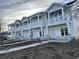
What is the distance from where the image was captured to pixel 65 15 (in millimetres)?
28844

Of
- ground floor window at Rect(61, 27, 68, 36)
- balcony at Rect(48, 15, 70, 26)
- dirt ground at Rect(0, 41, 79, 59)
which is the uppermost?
balcony at Rect(48, 15, 70, 26)

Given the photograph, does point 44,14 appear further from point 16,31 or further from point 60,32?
point 16,31

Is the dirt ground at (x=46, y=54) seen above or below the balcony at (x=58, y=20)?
below

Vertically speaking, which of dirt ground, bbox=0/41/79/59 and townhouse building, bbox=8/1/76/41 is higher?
townhouse building, bbox=8/1/76/41

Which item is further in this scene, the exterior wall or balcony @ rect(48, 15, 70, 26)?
balcony @ rect(48, 15, 70, 26)

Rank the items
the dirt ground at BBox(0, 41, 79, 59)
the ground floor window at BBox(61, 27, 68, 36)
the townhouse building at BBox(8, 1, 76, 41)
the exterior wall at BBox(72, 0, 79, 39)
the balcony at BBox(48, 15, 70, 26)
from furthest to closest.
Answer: the ground floor window at BBox(61, 27, 68, 36) → the balcony at BBox(48, 15, 70, 26) → the townhouse building at BBox(8, 1, 76, 41) → the exterior wall at BBox(72, 0, 79, 39) → the dirt ground at BBox(0, 41, 79, 59)

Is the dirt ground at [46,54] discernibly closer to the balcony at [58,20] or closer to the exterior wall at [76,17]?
the exterior wall at [76,17]

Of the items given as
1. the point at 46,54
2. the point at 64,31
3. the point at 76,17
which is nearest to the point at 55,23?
the point at 64,31

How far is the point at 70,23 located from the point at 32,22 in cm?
1542

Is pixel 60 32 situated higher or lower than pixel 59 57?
higher

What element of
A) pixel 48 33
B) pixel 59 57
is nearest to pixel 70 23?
pixel 48 33

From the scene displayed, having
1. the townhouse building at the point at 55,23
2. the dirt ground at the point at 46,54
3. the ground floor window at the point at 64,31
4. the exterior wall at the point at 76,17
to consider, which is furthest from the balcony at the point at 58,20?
the dirt ground at the point at 46,54

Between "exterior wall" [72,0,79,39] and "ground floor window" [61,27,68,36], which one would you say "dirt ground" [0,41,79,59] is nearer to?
"exterior wall" [72,0,79,39]

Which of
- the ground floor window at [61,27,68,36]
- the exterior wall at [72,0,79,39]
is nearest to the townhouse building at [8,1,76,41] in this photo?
the ground floor window at [61,27,68,36]
